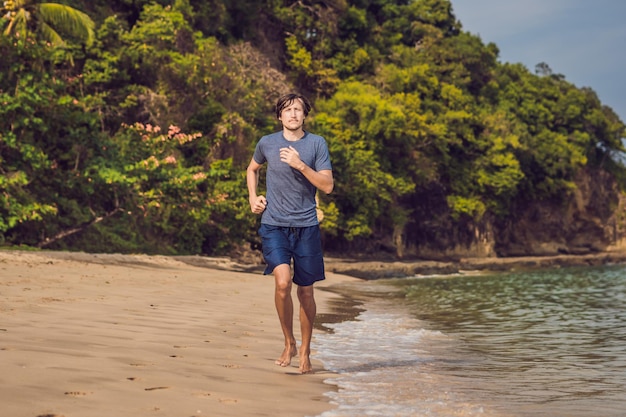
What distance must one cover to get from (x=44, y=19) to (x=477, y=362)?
728 inches

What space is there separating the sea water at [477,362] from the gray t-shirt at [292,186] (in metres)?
1.14

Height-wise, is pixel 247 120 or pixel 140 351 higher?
pixel 247 120

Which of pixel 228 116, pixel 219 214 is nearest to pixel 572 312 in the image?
pixel 219 214

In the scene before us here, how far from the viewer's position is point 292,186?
564 centimetres

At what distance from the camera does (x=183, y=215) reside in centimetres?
2314

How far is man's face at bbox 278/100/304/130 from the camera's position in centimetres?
571

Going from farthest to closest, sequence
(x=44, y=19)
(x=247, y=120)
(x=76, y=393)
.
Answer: (x=247, y=120) → (x=44, y=19) → (x=76, y=393)

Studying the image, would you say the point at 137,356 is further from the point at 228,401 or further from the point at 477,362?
the point at 477,362

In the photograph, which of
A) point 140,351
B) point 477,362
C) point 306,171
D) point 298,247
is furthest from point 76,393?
point 477,362

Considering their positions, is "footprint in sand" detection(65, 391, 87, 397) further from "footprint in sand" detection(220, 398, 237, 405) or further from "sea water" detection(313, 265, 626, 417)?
"sea water" detection(313, 265, 626, 417)

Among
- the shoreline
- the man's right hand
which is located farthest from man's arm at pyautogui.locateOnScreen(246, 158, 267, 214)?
the shoreline

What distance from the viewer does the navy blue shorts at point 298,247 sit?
5613 mm

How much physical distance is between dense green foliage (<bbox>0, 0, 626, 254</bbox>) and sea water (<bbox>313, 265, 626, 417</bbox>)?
32.5 feet

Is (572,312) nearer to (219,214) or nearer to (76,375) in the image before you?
(76,375)
